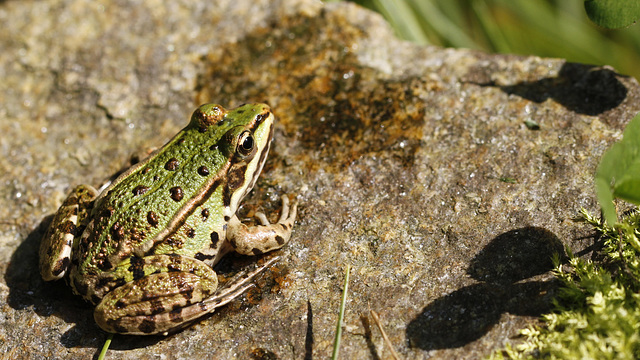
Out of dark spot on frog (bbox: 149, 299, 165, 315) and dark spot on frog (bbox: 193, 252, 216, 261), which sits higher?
dark spot on frog (bbox: 149, 299, 165, 315)

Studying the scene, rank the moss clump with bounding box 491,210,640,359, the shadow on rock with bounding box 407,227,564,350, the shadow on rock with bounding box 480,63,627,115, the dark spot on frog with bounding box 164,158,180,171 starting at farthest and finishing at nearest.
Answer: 1. the shadow on rock with bounding box 480,63,627,115
2. the dark spot on frog with bounding box 164,158,180,171
3. the shadow on rock with bounding box 407,227,564,350
4. the moss clump with bounding box 491,210,640,359

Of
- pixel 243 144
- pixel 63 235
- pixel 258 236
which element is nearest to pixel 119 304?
pixel 63 235

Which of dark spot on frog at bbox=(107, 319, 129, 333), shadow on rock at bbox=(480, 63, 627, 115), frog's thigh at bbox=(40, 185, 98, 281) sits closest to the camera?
dark spot on frog at bbox=(107, 319, 129, 333)

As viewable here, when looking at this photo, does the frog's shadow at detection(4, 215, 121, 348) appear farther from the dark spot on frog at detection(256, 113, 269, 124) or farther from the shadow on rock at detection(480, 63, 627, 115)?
the shadow on rock at detection(480, 63, 627, 115)

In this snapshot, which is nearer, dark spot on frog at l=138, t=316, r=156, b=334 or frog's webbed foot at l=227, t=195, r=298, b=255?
dark spot on frog at l=138, t=316, r=156, b=334

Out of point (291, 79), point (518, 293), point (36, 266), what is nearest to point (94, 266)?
point (36, 266)

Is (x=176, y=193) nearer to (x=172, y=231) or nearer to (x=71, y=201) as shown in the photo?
(x=172, y=231)

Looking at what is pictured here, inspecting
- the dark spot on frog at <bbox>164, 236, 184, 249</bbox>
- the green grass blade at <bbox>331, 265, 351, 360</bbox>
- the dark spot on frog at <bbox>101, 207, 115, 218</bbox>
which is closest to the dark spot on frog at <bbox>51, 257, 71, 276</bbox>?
the dark spot on frog at <bbox>101, 207, 115, 218</bbox>

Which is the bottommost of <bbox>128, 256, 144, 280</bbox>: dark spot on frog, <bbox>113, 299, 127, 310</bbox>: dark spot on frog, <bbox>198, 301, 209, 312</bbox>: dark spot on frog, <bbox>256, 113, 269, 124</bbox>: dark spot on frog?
<bbox>198, 301, 209, 312</bbox>: dark spot on frog
